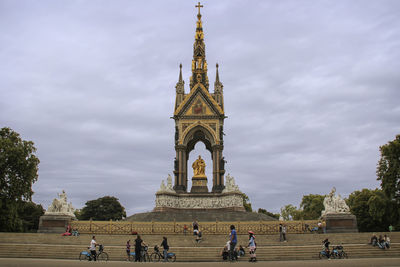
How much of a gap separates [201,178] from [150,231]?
16391mm

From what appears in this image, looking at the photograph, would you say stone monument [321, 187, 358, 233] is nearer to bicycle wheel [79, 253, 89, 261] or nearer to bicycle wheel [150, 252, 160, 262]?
bicycle wheel [150, 252, 160, 262]

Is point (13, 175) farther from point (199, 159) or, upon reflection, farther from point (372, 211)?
point (372, 211)

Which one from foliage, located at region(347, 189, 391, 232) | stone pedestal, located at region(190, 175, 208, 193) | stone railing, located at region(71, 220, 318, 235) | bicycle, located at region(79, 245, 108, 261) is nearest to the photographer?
bicycle, located at region(79, 245, 108, 261)

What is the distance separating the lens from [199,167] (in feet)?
138

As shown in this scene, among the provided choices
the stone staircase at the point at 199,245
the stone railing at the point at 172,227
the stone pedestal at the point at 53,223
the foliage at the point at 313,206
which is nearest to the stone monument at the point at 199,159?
the stone railing at the point at 172,227

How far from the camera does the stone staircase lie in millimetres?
18859

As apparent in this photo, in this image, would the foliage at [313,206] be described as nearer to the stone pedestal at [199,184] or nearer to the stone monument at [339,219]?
the stone pedestal at [199,184]

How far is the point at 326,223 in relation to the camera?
25.2 meters

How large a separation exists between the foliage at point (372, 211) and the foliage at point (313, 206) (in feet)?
40.8

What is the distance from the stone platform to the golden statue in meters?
6.95

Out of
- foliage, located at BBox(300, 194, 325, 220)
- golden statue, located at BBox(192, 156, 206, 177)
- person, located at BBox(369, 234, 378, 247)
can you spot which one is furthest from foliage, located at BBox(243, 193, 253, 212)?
person, located at BBox(369, 234, 378, 247)

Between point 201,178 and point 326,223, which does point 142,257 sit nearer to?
point 326,223

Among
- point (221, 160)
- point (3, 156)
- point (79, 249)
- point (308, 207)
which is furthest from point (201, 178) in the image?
point (308, 207)

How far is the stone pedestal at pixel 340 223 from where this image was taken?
24812mm
